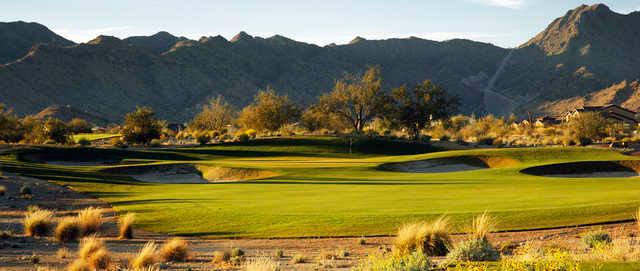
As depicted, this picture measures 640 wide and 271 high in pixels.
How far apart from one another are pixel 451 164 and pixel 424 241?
113ft

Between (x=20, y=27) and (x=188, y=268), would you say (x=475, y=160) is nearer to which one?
(x=188, y=268)

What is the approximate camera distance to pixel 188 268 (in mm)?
14148

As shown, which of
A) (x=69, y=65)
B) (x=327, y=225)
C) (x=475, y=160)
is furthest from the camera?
(x=69, y=65)

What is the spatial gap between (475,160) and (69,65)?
106m

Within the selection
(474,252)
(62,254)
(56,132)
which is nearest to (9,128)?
(56,132)

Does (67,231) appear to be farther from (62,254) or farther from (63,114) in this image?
(63,114)

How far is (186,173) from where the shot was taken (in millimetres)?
45750

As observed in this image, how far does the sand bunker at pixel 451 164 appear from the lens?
1841 inches

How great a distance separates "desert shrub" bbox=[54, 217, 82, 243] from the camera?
60.0 feet

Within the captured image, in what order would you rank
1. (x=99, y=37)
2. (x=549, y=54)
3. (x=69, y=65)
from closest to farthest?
(x=69, y=65), (x=99, y=37), (x=549, y=54)

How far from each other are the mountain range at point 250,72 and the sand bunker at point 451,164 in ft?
284

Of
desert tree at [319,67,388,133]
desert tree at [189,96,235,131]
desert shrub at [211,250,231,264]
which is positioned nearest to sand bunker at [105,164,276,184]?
desert shrub at [211,250,231,264]

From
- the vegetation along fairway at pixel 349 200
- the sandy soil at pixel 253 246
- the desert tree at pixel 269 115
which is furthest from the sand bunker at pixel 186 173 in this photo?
the desert tree at pixel 269 115

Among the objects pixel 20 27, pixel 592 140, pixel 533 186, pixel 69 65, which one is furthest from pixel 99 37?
pixel 533 186
